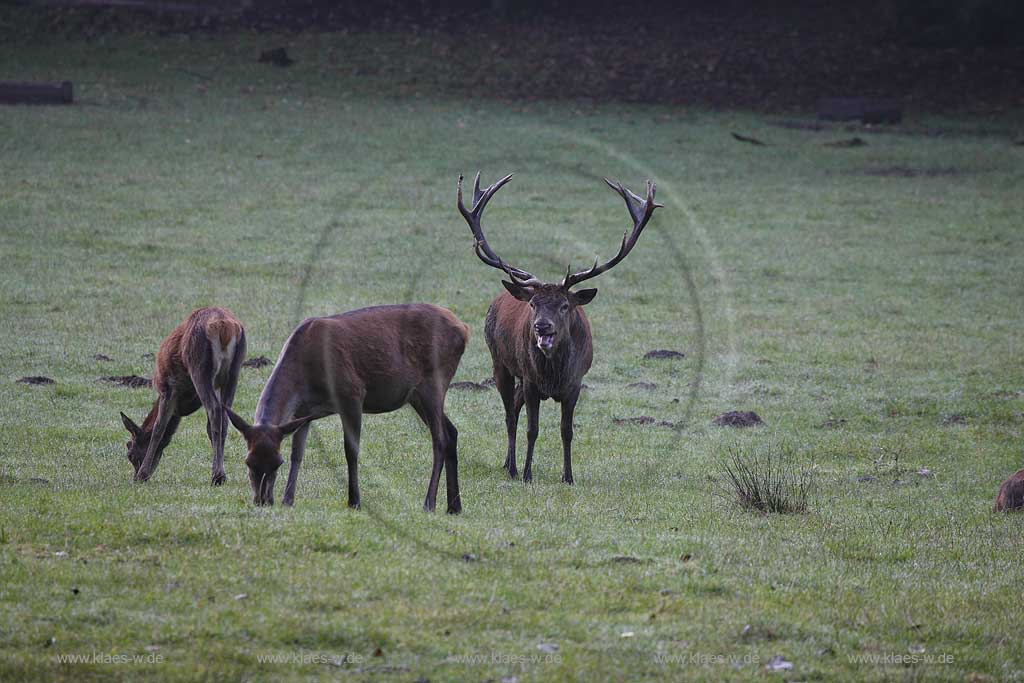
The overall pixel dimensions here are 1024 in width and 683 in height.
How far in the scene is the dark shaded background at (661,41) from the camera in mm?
37500

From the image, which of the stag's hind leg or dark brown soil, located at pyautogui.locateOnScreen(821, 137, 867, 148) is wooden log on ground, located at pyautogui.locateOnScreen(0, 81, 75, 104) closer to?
dark brown soil, located at pyautogui.locateOnScreen(821, 137, 867, 148)

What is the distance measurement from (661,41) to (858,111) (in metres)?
7.79

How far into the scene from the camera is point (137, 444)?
36.3ft

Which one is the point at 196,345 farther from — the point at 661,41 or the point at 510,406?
the point at 661,41

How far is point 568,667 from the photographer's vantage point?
641cm

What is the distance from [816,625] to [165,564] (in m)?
3.55

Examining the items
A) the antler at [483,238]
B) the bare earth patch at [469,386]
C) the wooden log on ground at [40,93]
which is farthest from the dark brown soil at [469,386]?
the wooden log on ground at [40,93]

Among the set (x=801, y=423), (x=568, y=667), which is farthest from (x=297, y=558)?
(x=801, y=423)

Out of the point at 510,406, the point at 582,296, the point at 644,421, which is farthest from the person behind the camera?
the point at 644,421

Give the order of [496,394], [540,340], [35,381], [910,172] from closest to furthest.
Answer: [540,340] → [35,381] → [496,394] → [910,172]

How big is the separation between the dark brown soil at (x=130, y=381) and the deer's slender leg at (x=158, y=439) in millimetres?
3657

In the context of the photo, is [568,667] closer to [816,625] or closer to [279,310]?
[816,625]

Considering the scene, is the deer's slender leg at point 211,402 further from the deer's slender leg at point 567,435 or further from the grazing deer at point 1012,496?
the grazing deer at point 1012,496

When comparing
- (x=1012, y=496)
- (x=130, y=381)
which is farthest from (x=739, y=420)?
(x=130, y=381)
